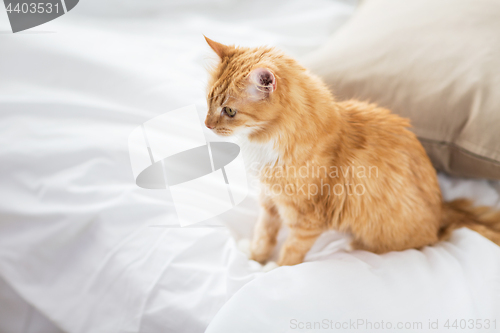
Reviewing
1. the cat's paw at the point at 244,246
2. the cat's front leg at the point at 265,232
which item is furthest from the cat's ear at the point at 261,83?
the cat's paw at the point at 244,246

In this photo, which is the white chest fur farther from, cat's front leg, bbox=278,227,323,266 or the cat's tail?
the cat's tail

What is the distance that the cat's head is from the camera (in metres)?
0.73

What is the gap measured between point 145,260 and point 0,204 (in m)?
0.37

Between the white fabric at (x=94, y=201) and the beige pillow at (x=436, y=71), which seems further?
the beige pillow at (x=436, y=71)

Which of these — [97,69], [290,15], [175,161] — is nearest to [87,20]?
[97,69]

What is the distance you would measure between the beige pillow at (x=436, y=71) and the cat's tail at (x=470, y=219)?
4.1 inches

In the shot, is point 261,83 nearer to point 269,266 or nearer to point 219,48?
point 219,48

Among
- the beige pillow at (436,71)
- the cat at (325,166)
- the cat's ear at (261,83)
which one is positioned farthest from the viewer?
the beige pillow at (436,71)

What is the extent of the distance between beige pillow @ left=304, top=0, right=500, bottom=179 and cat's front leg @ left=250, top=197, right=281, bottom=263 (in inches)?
18.9

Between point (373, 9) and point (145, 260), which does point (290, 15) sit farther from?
point (145, 260)

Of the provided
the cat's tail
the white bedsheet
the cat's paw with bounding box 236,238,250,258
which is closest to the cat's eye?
the white bedsheet

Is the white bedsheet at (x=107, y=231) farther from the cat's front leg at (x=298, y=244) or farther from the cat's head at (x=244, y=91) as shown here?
the cat's head at (x=244, y=91)

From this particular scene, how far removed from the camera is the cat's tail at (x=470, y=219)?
903mm

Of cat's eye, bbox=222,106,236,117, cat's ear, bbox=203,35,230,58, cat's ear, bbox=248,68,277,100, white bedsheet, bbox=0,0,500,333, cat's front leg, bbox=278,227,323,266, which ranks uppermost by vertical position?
cat's ear, bbox=203,35,230,58
